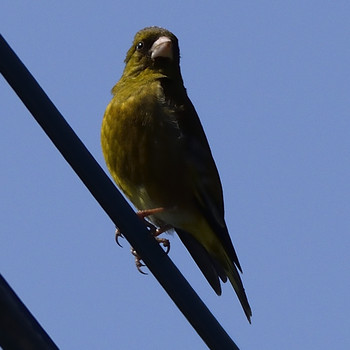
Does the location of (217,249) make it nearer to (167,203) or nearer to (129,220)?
(167,203)

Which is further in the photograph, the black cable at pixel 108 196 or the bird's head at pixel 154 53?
the bird's head at pixel 154 53

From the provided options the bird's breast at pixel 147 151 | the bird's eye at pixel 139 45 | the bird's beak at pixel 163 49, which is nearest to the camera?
the bird's breast at pixel 147 151

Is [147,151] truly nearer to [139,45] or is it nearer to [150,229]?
[150,229]

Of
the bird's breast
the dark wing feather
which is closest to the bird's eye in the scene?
the bird's breast

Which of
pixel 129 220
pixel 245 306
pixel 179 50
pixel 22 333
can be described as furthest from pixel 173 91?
pixel 22 333

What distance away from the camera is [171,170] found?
513 cm

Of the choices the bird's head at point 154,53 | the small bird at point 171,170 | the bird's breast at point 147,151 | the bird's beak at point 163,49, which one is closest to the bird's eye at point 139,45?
the bird's head at point 154,53

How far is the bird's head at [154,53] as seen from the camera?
5.80 metres

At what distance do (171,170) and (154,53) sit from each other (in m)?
1.12

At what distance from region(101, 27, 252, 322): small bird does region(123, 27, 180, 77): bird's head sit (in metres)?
0.23

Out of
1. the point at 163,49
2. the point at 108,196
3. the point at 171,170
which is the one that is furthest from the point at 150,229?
the point at 108,196

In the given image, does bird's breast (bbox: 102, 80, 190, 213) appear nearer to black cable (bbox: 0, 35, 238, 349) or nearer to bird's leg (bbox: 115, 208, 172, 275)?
bird's leg (bbox: 115, 208, 172, 275)

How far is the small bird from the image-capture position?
511 centimetres

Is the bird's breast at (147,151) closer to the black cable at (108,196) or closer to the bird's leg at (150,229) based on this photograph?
the bird's leg at (150,229)
